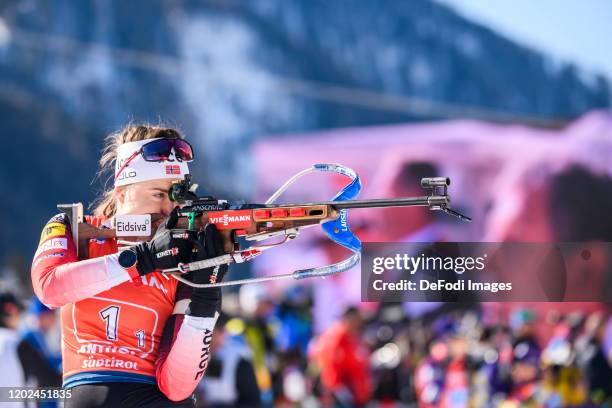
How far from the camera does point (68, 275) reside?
300cm

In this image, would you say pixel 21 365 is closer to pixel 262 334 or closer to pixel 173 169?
pixel 173 169

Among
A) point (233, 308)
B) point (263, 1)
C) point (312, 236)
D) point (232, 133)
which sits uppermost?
point (263, 1)

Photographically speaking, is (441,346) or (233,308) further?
(233,308)

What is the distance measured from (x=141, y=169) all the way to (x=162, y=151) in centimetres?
10

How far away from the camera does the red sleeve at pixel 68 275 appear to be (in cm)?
298

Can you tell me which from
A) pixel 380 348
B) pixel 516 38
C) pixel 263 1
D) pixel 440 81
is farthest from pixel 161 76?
pixel 380 348

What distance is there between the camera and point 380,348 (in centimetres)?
998

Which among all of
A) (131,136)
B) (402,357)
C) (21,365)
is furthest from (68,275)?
(402,357)

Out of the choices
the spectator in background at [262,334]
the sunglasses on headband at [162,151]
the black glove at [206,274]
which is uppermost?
the sunglasses on headband at [162,151]

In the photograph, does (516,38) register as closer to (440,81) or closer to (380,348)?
(440,81)

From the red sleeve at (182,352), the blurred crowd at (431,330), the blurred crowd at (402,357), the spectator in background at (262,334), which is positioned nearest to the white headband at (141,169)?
the red sleeve at (182,352)

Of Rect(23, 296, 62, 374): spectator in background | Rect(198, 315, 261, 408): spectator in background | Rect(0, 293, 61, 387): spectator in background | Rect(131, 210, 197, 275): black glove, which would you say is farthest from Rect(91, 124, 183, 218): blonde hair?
Rect(198, 315, 261, 408): spectator in background

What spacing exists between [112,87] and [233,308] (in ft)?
25.4

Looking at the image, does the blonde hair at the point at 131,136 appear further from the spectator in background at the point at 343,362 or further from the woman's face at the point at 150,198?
the spectator in background at the point at 343,362
